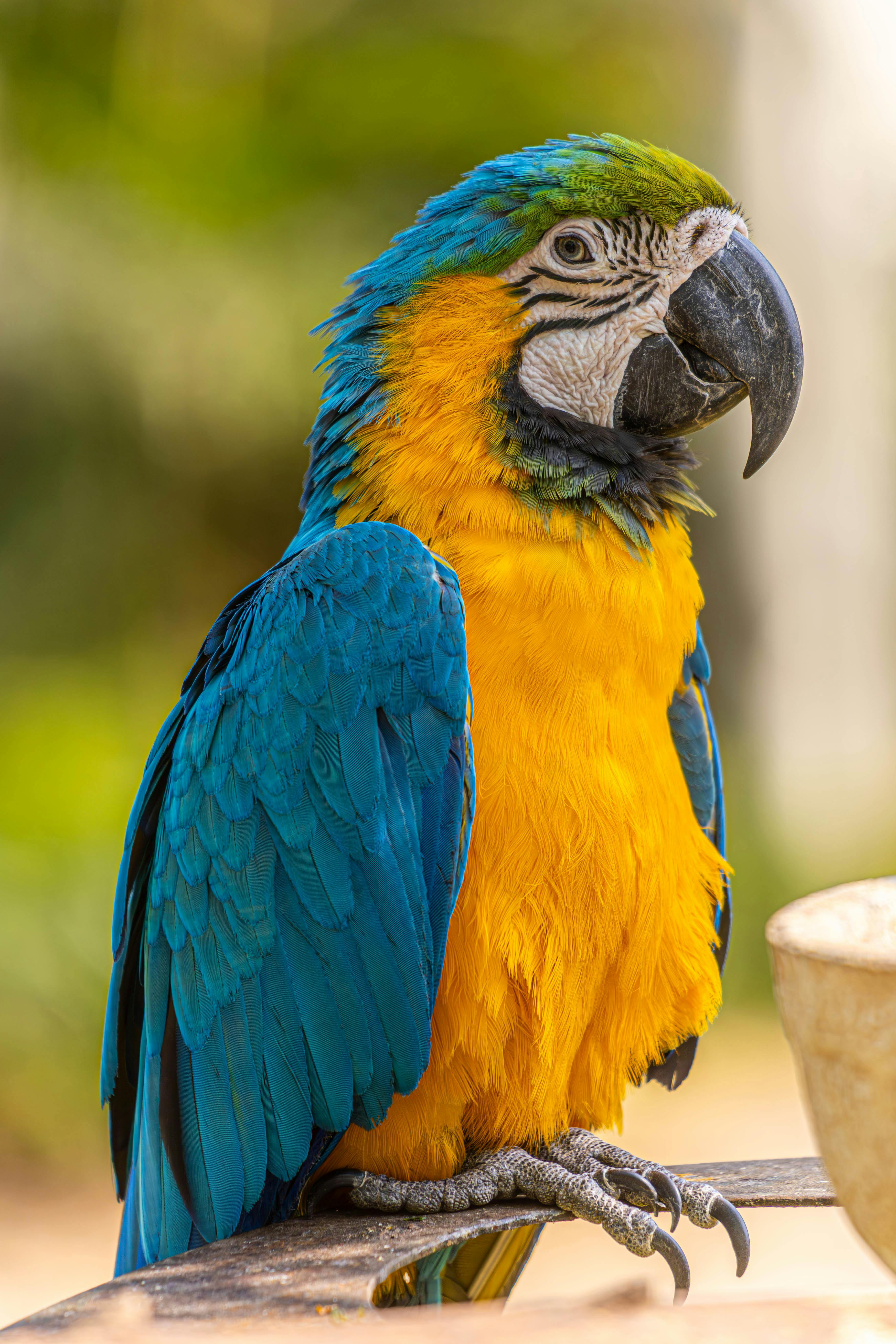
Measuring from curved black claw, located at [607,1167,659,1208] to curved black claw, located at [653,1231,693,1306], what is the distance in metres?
0.05

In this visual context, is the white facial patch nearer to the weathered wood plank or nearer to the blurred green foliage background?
the weathered wood plank

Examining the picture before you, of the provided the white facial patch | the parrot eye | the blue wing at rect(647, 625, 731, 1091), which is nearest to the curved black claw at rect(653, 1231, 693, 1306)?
the blue wing at rect(647, 625, 731, 1091)

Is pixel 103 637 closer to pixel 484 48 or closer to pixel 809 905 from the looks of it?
pixel 484 48

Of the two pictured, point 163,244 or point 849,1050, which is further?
point 163,244

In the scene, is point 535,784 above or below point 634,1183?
above

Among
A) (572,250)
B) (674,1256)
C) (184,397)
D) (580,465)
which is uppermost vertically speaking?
(184,397)

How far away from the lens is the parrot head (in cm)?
141

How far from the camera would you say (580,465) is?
1.38m

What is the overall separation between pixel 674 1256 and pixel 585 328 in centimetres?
109

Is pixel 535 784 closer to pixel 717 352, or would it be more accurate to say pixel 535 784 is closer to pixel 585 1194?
pixel 585 1194

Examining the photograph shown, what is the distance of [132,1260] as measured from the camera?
4.57ft

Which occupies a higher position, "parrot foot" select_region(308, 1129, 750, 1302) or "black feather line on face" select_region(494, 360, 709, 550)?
"black feather line on face" select_region(494, 360, 709, 550)

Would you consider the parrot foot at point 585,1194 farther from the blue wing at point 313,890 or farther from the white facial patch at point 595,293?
the white facial patch at point 595,293

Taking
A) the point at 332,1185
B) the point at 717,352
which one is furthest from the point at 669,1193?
the point at 717,352
